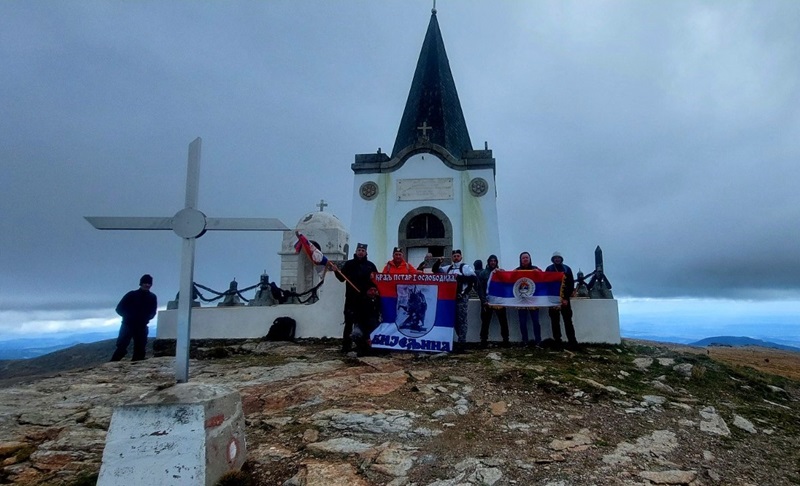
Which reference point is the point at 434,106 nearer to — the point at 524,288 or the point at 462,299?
the point at 524,288

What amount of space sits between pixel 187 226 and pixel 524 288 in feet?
22.7

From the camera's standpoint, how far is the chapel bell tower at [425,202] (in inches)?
614

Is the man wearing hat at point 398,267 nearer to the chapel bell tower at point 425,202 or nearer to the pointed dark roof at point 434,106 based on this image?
the chapel bell tower at point 425,202

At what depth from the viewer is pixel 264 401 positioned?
19.3 ft

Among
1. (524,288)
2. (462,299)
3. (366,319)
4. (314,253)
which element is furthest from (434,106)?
(366,319)

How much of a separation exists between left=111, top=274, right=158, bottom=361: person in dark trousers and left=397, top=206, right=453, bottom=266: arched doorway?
8124 mm

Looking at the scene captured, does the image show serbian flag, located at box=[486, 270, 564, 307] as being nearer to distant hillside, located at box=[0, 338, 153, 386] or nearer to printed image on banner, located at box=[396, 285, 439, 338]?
printed image on banner, located at box=[396, 285, 439, 338]

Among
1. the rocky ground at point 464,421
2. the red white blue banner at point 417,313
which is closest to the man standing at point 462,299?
the red white blue banner at point 417,313

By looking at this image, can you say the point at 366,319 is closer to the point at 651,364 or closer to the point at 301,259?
the point at 651,364

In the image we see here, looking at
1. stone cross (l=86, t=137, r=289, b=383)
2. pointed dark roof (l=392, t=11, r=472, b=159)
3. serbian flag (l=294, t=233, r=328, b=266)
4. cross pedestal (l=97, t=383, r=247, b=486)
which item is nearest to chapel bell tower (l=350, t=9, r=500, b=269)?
pointed dark roof (l=392, t=11, r=472, b=159)

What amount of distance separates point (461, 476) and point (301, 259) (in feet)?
39.6

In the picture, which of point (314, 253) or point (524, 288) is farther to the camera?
point (314, 253)

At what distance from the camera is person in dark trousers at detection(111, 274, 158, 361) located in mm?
9375

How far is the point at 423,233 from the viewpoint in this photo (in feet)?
52.1
